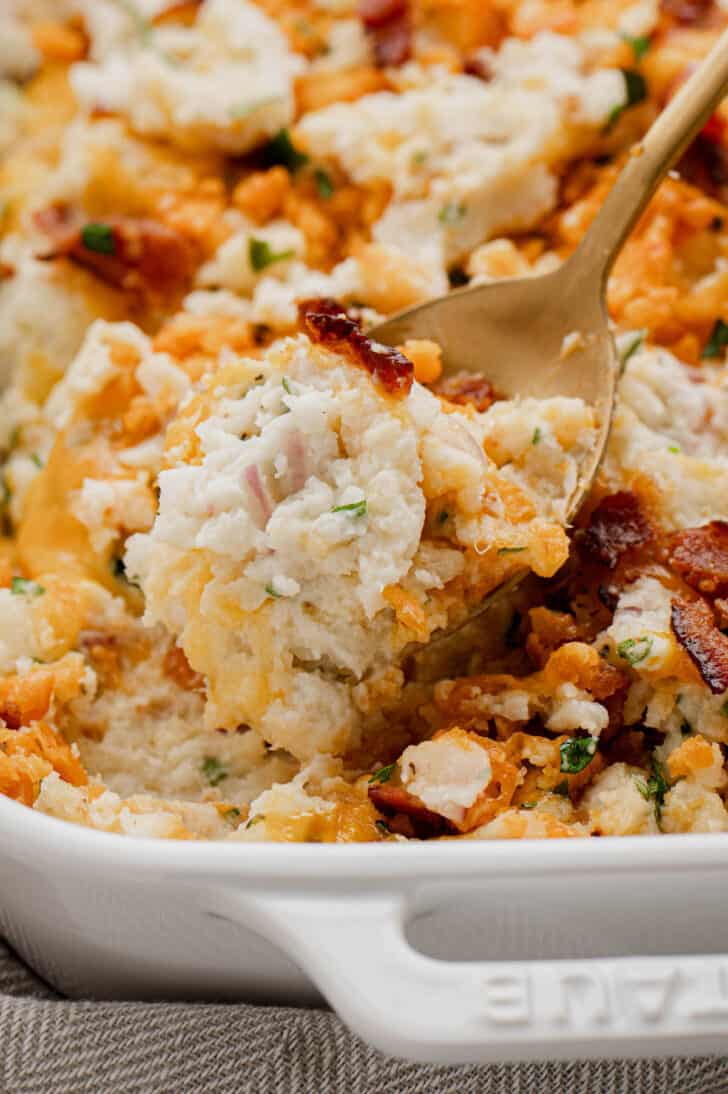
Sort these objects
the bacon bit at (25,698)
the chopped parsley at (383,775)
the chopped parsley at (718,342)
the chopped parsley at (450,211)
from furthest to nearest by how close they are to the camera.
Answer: the chopped parsley at (450,211) < the chopped parsley at (718,342) < the bacon bit at (25,698) < the chopped parsley at (383,775)

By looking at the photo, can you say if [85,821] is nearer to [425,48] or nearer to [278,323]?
[278,323]

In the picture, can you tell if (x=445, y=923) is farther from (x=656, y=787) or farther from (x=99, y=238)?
(x=99, y=238)

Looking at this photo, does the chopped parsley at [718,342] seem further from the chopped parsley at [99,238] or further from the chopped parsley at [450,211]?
the chopped parsley at [99,238]

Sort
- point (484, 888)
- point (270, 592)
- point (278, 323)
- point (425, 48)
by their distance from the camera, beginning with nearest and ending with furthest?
point (484, 888), point (270, 592), point (278, 323), point (425, 48)

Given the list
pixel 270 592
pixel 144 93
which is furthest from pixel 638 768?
pixel 144 93

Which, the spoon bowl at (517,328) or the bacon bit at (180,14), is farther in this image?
the bacon bit at (180,14)

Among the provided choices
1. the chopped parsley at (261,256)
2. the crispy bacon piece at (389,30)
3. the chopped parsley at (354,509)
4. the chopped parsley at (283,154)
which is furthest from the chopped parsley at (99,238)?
the chopped parsley at (354,509)

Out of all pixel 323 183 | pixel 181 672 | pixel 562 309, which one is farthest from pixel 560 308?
pixel 181 672
